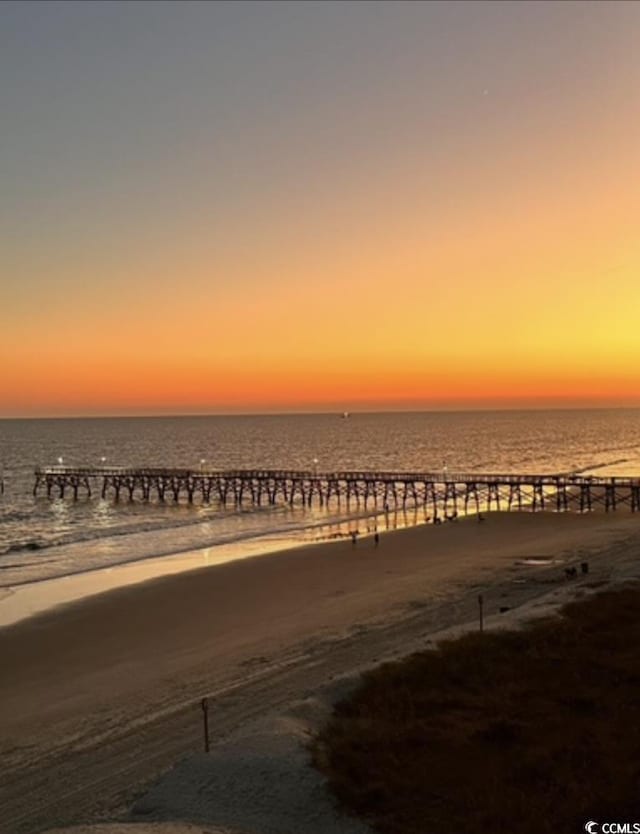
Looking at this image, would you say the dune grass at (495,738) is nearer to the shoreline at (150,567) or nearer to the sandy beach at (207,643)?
the sandy beach at (207,643)

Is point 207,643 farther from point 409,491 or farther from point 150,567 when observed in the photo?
point 409,491

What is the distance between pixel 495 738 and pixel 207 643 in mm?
12844

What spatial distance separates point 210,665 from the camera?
74.7 ft

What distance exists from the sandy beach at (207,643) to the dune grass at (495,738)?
264 cm

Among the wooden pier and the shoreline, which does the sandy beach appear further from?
the wooden pier

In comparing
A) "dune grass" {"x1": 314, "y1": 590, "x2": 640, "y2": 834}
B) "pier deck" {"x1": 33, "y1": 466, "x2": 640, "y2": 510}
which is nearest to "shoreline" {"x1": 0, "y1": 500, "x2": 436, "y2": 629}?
"pier deck" {"x1": 33, "y1": 466, "x2": 640, "y2": 510}

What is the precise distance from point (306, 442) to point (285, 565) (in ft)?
509

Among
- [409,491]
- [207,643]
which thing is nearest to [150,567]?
[207,643]

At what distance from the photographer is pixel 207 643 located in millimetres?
25703

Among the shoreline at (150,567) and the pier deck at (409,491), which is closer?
the shoreline at (150,567)

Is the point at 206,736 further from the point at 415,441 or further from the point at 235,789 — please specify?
the point at 415,441

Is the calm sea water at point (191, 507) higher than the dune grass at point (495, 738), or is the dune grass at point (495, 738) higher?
the dune grass at point (495, 738)

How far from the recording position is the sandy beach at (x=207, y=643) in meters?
15.6

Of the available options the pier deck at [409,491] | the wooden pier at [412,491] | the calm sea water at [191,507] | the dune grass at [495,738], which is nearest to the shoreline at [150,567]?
the calm sea water at [191,507]
